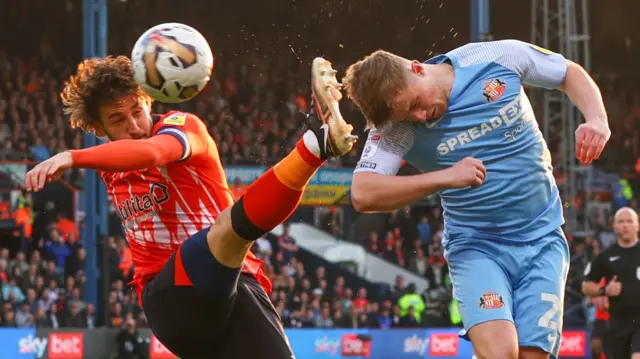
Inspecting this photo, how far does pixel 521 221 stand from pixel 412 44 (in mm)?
20898

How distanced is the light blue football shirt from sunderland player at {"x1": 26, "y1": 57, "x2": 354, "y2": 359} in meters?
0.54

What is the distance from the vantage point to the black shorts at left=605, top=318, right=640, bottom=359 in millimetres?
10688

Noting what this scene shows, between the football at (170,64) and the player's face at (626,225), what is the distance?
6318 millimetres

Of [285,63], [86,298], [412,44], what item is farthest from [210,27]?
[86,298]

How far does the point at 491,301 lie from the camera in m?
5.07

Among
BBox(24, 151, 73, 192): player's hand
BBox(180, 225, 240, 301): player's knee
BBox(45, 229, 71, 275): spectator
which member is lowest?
BBox(45, 229, 71, 275): spectator

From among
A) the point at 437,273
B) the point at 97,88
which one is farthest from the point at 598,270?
the point at 437,273

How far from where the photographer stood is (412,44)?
25.8 metres

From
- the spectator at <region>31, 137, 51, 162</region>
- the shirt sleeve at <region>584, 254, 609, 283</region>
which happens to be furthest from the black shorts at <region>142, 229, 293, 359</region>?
the spectator at <region>31, 137, 51, 162</region>

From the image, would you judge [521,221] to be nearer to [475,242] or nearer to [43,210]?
[475,242]

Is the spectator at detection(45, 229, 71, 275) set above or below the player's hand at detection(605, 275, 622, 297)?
below

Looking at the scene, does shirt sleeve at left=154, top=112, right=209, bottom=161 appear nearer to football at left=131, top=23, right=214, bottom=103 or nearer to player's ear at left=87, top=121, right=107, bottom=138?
football at left=131, top=23, right=214, bottom=103

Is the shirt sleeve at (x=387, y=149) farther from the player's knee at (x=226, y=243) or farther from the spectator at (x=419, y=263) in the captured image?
the spectator at (x=419, y=263)

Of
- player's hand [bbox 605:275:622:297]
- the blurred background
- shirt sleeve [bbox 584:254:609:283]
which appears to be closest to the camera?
player's hand [bbox 605:275:622:297]
